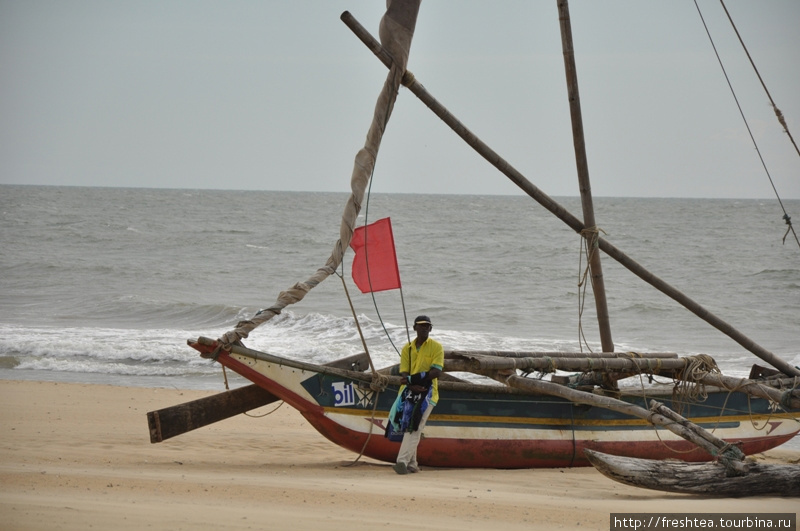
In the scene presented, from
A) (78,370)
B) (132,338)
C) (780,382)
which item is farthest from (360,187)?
(132,338)

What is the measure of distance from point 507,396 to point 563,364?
592 millimetres

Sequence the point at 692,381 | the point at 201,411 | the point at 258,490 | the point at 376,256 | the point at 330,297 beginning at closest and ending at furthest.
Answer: the point at 258,490 < the point at 201,411 < the point at 376,256 < the point at 692,381 < the point at 330,297

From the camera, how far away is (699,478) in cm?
662

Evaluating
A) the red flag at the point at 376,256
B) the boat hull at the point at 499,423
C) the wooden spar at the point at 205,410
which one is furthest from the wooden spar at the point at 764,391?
the wooden spar at the point at 205,410

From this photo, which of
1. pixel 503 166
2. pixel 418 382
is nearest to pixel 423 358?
pixel 418 382

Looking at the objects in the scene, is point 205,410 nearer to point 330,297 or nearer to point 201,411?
point 201,411

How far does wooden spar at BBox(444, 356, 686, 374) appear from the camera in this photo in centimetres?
760

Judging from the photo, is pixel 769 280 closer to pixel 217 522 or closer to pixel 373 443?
pixel 373 443

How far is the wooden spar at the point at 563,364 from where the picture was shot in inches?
299

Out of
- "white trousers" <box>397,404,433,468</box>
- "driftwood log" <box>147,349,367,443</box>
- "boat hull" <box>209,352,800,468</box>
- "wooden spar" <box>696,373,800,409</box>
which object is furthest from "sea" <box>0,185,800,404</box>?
"wooden spar" <box>696,373,800,409</box>

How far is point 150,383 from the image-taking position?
1338 centimetres

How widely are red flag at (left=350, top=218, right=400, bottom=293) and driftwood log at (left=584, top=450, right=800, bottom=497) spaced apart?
223 cm

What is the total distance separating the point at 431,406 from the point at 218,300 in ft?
54.3

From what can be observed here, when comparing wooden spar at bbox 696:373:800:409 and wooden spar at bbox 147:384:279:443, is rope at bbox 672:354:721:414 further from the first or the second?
wooden spar at bbox 147:384:279:443
